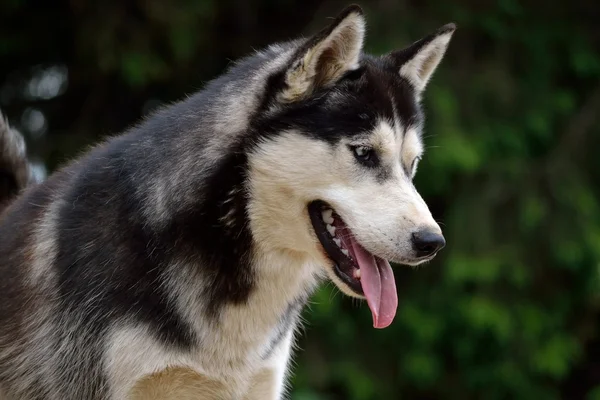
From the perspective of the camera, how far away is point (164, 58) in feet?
24.0

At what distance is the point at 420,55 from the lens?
3457 mm

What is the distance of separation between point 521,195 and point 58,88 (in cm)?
392

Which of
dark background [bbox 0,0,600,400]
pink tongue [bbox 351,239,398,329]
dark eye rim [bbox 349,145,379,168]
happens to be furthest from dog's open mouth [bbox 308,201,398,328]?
dark background [bbox 0,0,600,400]

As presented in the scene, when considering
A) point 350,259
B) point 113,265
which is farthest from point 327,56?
point 113,265

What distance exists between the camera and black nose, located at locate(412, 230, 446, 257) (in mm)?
2949

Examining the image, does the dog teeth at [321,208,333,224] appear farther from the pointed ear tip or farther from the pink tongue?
the pointed ear tip

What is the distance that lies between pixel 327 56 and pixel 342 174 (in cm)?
41

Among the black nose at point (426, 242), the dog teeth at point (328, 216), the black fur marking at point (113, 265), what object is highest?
the black nose at point (426, 242)

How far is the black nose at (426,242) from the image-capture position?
116 inches

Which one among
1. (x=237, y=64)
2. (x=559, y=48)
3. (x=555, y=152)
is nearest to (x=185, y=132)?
(x=237, y=64)

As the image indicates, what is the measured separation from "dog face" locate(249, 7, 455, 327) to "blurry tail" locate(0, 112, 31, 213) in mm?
1521

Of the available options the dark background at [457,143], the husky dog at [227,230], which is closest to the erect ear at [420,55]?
the husky dog at [227,230]

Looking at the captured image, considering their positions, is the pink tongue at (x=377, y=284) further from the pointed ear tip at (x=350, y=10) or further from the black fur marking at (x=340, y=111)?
the pointed ear tip at (x=350, y=10)

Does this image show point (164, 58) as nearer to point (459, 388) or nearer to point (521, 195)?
point (521, 195)
